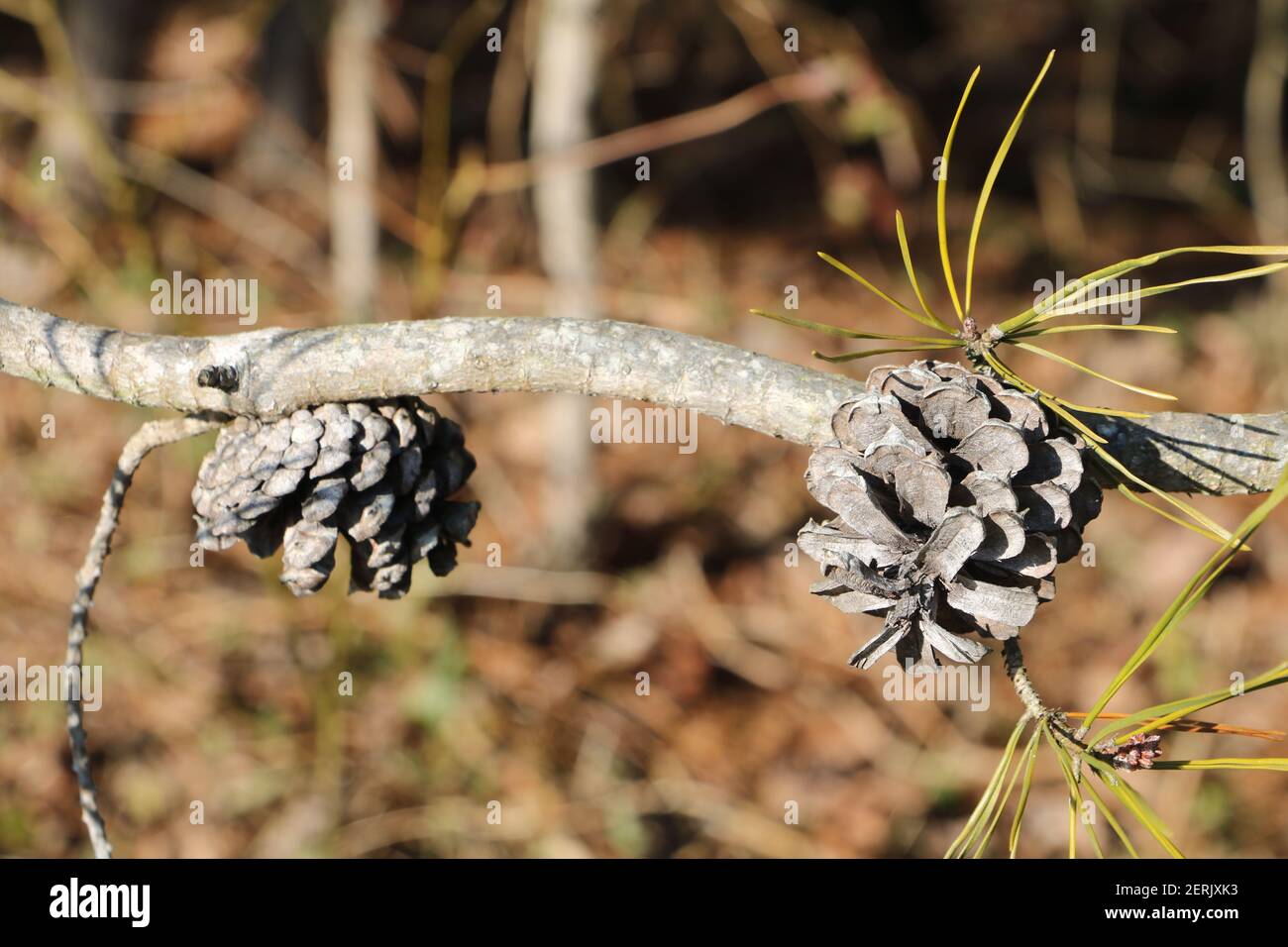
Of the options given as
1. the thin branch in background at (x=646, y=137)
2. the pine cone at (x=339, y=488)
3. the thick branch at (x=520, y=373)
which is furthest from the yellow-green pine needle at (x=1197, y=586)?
the thin branch in background at (x=646, y=137)

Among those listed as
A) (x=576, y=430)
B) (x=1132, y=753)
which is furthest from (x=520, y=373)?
(x=576, y=430)

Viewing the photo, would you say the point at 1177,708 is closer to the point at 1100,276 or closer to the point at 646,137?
the point at 1100,276

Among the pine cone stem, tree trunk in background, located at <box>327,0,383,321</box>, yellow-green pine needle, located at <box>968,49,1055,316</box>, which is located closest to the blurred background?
tree trunk in background, located at <box>327,0,383,321</box>

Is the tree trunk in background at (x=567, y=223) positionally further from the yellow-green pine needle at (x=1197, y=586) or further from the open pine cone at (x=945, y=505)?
the yellow-green pine needle at (x=1197, y=586)

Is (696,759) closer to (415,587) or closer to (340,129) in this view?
(415,587)

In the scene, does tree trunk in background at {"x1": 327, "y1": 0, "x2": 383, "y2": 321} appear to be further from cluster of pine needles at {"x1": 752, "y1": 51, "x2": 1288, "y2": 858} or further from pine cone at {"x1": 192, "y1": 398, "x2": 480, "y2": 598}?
cluster of pine needles at {"x1": 752, "y1": 51, "x2": 1288, "y2": 858}

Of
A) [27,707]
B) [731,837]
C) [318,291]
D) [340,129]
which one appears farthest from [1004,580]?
[318,291]

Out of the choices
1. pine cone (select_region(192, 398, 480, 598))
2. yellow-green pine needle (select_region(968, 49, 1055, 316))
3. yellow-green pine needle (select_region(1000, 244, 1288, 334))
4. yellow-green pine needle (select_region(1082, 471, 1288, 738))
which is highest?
yellow-green pine needle (select_region(968, 49, 1055, 316))

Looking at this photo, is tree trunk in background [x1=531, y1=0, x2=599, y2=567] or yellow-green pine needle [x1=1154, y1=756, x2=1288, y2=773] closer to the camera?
yellow-green pine needle [x1=1154, y1=756, x2=1288, y2=773]
